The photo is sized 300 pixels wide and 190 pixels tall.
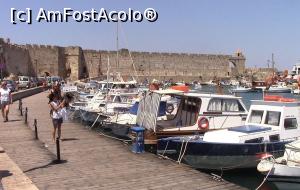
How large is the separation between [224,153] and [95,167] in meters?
3.18

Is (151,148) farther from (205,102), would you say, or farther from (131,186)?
(131,186)

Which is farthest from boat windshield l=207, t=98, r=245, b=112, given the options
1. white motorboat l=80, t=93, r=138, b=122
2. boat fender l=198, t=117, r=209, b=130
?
white motorboat l=80, t=93, r=138, b=122

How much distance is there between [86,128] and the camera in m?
17.3

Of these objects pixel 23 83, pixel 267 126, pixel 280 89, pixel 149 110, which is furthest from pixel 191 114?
pixel 280 89

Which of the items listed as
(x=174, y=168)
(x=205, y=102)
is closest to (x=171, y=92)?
(x=205, y=102)

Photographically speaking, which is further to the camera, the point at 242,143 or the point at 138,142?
the point at 138,142

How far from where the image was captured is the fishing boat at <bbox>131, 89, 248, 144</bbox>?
13.2 meters

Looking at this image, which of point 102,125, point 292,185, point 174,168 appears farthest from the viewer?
point 102,125

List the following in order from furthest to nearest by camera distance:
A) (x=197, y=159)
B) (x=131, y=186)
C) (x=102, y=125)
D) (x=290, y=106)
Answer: (x=102, y=125) < (x=290, y=106) < (x=197, y=159) < (x=131, y=186)

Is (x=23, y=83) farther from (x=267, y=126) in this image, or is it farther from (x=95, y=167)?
(x=95, y=167)

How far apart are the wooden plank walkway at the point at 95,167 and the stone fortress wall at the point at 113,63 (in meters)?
A: 37.1

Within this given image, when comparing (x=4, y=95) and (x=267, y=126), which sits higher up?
(x=4, y=95)

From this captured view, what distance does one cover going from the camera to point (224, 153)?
10914mm

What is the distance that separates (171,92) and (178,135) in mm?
1303
